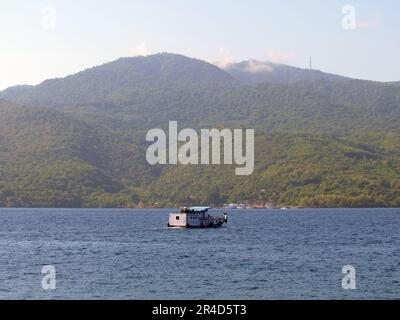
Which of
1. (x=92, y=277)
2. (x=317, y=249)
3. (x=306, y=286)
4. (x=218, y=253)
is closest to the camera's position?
(x=306, y=286)

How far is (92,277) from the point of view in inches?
2697

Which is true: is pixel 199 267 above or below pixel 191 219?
below

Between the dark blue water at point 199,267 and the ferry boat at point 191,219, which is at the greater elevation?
the ferry boat at point 191,219

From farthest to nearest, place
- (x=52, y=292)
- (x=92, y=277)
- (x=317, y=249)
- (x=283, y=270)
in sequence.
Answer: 1. (x=317, y=249)
2. (x=283, y=270)
3. (x=92, y=277)
4. (x=52, y=292)

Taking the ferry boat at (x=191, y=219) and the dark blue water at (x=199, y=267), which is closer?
the dark blue water at (x=199, y=267)

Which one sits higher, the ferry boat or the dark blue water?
the ferry boat

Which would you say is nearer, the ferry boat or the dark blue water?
the dark blue water

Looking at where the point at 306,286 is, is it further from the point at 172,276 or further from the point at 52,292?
the point at 52,292

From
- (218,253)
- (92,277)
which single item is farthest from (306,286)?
(218,253)

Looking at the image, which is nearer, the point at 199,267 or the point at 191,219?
the point at 199,267
